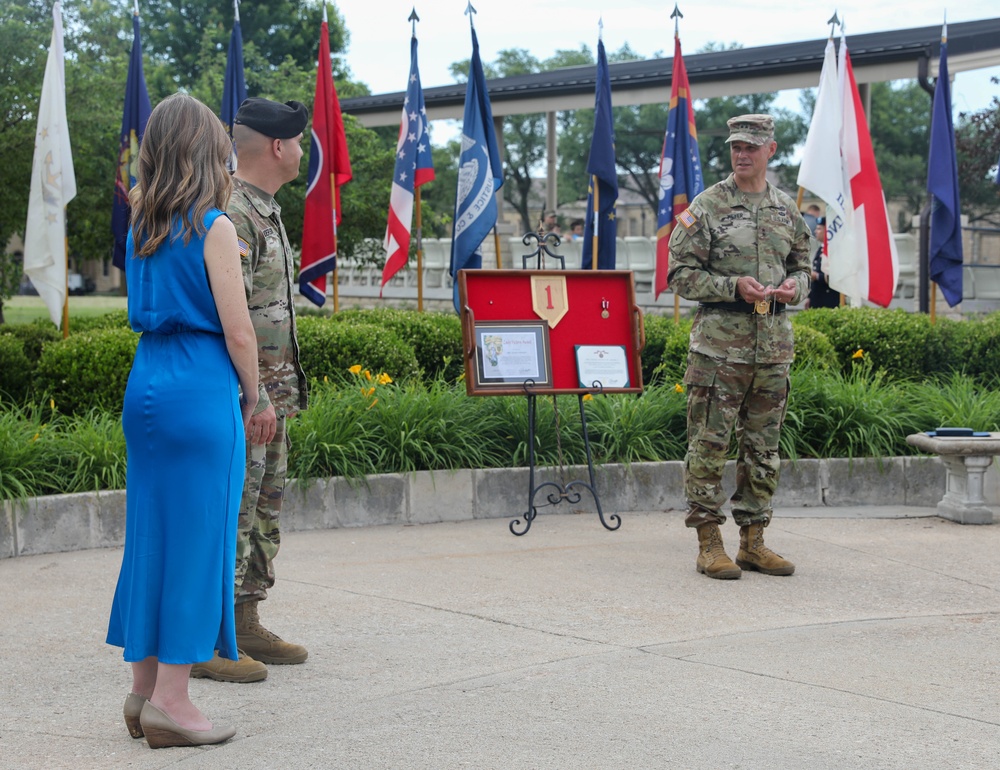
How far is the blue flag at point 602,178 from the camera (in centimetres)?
1202

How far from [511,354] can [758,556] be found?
198 centimetres

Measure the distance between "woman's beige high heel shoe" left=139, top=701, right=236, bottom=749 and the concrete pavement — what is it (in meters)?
0.05

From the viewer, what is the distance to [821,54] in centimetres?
2034

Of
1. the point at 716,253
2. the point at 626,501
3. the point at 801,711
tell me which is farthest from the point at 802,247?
the point at 801,711

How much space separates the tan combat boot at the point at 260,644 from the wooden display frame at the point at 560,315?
2812mm

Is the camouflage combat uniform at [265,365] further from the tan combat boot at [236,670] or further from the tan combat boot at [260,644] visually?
the tan combat boot at [236,670]

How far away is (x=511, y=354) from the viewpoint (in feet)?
24.7

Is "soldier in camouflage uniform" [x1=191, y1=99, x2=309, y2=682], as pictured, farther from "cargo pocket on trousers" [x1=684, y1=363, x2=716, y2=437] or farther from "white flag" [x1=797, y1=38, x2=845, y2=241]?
"white flag" [x1=797, y1=38, x2=845, y2=241]

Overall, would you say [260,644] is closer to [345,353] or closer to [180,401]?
[180,401]

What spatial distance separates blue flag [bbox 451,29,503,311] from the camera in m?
11.3

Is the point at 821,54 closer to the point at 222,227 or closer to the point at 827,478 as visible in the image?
the point at 827,478

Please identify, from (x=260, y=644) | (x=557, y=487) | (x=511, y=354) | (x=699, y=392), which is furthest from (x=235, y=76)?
(x=260, y=644)

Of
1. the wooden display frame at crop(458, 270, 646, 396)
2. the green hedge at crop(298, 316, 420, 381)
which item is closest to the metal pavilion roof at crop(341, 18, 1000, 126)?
the green hedge at crop(298, 316, 420, 381)

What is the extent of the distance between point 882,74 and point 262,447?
17.2 metres
